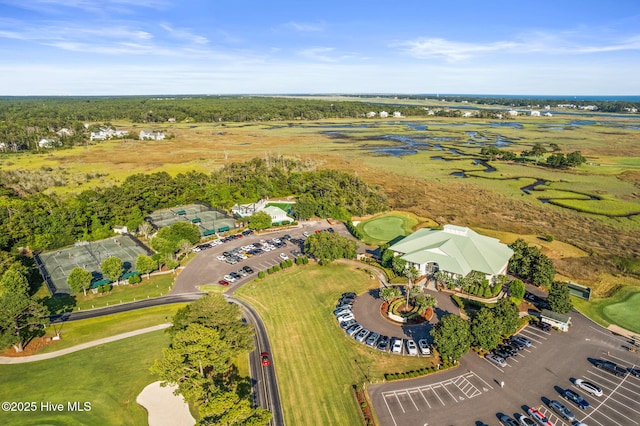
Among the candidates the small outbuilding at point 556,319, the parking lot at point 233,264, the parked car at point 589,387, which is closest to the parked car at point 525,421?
the parked car at point 589,387

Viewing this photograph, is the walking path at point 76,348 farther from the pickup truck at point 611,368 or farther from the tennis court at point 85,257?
the pickup truck at point 611,368

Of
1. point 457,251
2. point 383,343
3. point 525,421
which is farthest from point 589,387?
point 457,251

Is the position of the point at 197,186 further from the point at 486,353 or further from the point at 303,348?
the point at 486,353

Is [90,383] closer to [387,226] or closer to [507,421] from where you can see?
[507,421]

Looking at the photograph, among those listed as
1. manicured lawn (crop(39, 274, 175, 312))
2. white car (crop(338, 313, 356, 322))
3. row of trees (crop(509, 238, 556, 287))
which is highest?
row of trees (crop(509, 238, 556, 287))

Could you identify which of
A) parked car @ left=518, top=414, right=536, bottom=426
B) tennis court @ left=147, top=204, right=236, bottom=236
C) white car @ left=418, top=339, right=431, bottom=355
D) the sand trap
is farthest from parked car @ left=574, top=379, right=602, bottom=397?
tennis court @ left=147, top=204, right=236, bottom=236

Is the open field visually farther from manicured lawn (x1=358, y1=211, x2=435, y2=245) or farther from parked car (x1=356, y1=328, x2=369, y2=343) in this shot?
parked car (x1=356, y1=328, x2=369, y2=343)
